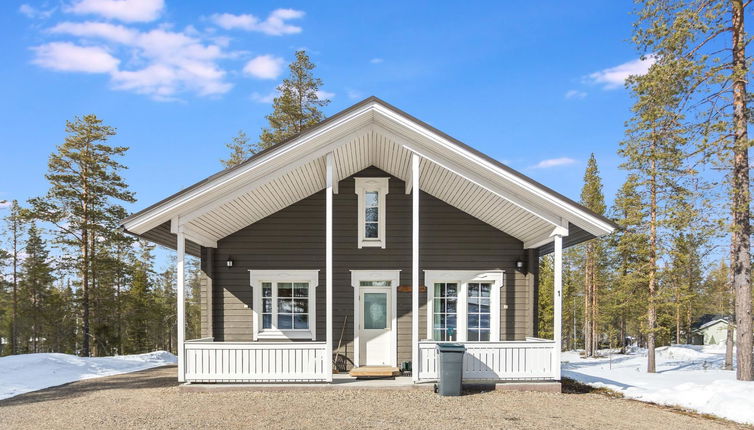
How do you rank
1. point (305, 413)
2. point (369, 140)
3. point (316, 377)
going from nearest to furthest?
point (305, 413) → point (316, 377) → point (369, 140)

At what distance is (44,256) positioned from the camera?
1100 inches

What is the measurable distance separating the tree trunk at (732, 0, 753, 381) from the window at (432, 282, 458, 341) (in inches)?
270

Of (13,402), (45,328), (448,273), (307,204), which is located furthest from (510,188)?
(45,328)

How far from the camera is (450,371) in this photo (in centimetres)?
845

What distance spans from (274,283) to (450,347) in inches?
165

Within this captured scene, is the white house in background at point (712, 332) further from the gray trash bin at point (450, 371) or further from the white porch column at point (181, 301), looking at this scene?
the white porch column at point (181, 301)

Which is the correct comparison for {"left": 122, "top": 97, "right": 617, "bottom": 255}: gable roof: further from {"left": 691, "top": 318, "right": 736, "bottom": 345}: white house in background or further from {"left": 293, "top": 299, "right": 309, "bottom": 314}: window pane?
{"left": 691, "top": 318, "right": 736, "bottom": 345}: white house in background

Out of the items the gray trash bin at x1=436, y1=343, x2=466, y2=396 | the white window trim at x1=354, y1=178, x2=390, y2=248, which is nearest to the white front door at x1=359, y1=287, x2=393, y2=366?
the white window trim at x1=354, y1=178, x2=390, y2=248

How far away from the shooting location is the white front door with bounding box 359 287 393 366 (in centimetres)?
1056

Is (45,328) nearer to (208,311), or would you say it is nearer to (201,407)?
(208,311)

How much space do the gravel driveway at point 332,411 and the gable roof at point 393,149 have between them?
3005 mm

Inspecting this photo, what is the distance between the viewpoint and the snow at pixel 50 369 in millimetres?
10328

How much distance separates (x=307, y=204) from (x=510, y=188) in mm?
4366

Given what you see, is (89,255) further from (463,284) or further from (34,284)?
(463,284)
